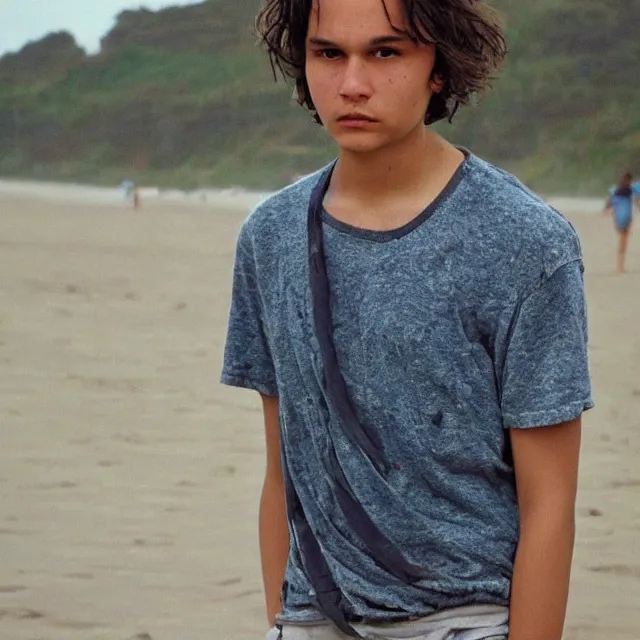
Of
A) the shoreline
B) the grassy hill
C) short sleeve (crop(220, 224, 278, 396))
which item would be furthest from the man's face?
the grassy hill

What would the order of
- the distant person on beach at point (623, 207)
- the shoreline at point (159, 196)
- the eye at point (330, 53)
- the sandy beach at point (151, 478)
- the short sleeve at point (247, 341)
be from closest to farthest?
the eye at point (330, 53), the short sleeve at point (247, 341), the sandy beach at point (151, 478), the distant person on beach at point (623, 207), the shoreline at point (159, 196)

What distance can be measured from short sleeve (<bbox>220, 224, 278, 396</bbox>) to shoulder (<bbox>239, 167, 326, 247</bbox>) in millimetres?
53

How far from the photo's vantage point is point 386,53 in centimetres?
183

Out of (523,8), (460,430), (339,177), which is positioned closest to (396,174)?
(339,177)

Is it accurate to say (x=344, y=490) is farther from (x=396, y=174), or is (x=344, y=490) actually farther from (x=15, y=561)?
(x=15, y=561)

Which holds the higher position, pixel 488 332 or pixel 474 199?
pixel 474 199

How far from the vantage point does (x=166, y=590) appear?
15.6ft

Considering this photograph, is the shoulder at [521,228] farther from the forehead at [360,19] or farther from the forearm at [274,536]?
the forearm at [274,536]

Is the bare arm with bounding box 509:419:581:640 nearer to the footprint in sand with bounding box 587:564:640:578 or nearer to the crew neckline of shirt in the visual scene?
the crew neckline of shirt

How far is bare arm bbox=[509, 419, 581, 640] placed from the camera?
5.82 ft

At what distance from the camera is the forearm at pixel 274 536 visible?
207cm

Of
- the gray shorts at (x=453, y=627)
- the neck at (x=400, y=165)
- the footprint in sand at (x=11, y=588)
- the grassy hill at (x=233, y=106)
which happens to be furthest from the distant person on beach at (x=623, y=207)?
the grassy hill at (x=233, y=106)

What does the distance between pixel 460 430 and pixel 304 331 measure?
241 millimetres

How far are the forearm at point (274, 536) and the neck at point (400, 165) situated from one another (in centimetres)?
46
